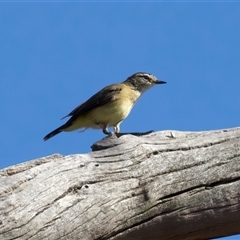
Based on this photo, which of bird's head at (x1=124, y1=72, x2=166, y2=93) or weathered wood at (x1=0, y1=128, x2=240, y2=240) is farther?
bird's head at (x1=124, y1=72, x2=166, y2=93)

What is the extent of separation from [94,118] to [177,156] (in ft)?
17.0

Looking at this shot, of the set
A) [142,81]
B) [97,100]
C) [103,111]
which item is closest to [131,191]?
[103,111]

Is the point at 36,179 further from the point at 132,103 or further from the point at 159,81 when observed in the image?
the point at 159,81

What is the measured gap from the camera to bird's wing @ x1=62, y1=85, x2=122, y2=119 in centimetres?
941

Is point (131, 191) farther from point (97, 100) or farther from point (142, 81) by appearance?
point (142, 81)

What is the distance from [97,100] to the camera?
9.46m

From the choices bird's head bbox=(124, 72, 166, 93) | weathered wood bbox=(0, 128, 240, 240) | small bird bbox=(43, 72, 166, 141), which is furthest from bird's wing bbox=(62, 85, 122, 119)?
weathered wood bbox=(0, 128, 240, 240)

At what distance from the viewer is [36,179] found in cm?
376

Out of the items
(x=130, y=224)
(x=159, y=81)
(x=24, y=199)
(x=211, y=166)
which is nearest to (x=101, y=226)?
(x=130, y=224)

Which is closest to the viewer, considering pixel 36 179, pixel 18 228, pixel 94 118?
pixel 18 228

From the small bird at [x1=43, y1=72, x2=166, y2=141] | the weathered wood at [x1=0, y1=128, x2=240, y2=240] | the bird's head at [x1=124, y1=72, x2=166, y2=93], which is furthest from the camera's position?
the bird's head at [x1=124, y1=72, x2=166, y2=93]

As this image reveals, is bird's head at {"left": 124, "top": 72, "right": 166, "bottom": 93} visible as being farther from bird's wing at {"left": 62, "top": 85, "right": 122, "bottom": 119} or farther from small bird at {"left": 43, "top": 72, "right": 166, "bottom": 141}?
bird's wing at {"left": 62, "top": 85, "right": 122, "bottom": 119}

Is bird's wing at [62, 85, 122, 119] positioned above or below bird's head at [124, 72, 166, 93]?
below

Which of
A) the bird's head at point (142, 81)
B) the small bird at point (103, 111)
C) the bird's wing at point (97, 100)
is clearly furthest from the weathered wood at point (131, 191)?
the bird's head at point (142, 81)
